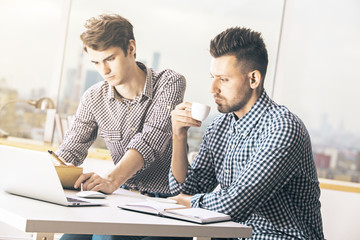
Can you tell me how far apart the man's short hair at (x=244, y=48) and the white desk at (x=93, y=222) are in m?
0.74

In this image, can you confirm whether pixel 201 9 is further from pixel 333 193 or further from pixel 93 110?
pixel 93 110

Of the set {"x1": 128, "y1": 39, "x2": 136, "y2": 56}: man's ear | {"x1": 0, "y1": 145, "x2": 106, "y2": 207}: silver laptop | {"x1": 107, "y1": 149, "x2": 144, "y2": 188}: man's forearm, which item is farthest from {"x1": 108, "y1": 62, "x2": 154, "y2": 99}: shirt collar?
{"x1": 0, "y1": 145, "x2": 106, "y2": 207}: silver laptop

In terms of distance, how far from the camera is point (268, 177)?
167cm

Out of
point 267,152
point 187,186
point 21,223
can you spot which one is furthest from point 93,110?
point 21,223

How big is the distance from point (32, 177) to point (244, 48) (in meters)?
0.99

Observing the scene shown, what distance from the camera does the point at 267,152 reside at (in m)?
1.70

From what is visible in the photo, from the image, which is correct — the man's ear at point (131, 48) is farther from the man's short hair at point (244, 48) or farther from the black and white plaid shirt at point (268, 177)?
the black and white plaid shirt at point (268, 177)

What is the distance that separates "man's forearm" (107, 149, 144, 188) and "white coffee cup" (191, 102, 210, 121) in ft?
1.30

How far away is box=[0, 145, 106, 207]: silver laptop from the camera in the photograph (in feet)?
4.54

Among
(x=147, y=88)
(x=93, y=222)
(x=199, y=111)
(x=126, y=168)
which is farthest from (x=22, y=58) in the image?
(x=93, y=222)

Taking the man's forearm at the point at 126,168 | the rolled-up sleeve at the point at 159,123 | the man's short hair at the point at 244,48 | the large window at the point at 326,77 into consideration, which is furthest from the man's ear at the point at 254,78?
the large window at the point at 326,77

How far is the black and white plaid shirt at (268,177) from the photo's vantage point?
167 centimetres

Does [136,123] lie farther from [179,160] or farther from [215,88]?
[215,88]

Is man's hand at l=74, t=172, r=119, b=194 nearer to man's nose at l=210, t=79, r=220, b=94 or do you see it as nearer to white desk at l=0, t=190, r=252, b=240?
white desk at l=0, t=190, r=252, b=240
